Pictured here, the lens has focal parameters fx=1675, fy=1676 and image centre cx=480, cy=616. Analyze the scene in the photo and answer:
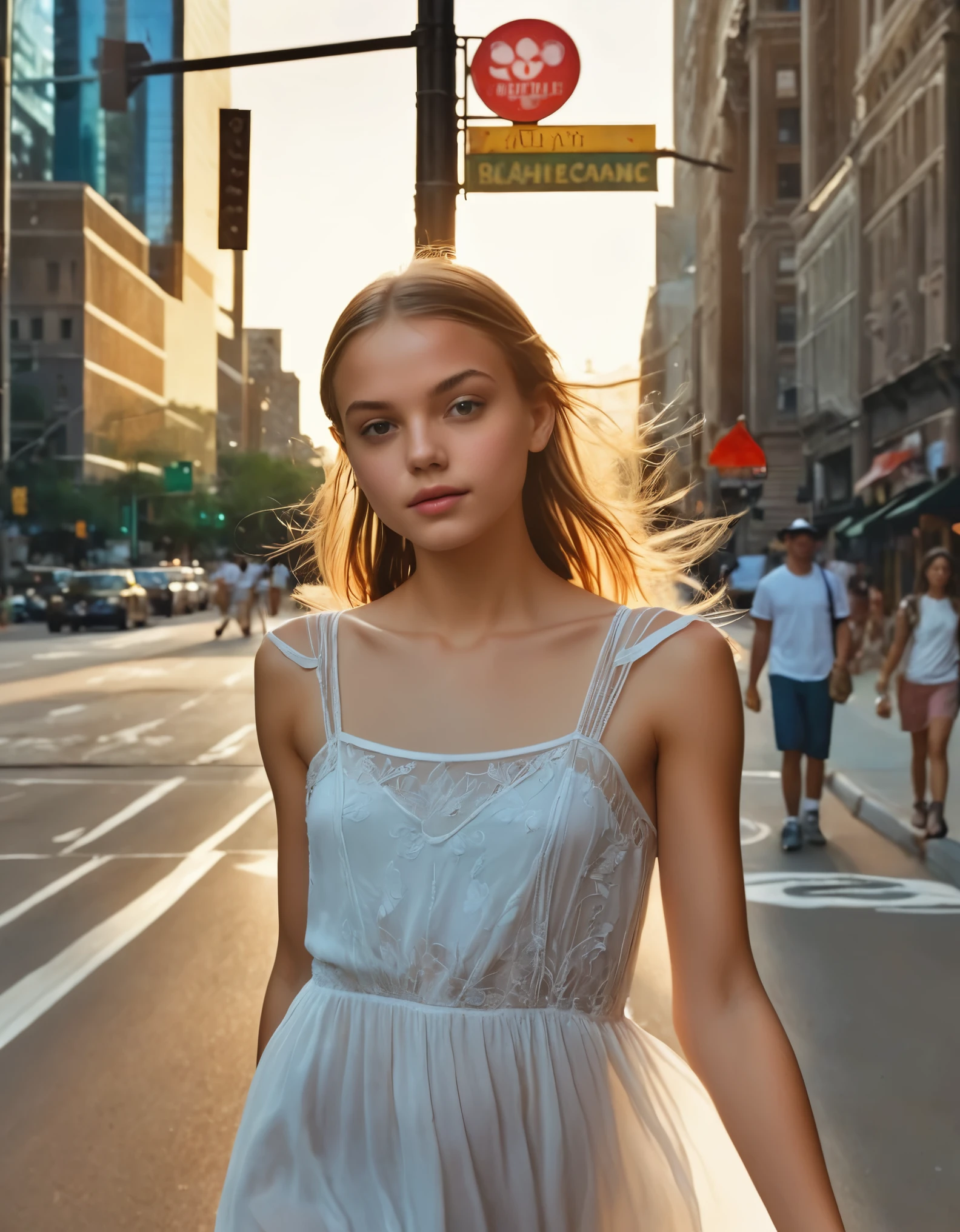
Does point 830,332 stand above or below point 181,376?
below

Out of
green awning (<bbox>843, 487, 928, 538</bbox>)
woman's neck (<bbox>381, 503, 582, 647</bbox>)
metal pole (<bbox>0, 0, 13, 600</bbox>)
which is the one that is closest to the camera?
woman's neck (<bbox>381, 503, 582, 647</bbox>)

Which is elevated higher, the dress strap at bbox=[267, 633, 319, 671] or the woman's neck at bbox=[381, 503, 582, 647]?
the woman's neck at bbox=[381, 503, 582, 647]

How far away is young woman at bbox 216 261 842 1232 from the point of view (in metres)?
1.75

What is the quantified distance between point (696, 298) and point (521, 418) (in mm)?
95826

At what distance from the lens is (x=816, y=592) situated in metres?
9.93

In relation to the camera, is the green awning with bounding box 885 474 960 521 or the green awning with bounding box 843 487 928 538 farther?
the green awning with bounding box 843 487 928 538

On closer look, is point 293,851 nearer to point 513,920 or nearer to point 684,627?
point 513,920

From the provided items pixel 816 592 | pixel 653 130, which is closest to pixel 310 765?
pixel 816 592

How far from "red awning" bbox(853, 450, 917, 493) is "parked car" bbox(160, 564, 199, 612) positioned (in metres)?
28.1

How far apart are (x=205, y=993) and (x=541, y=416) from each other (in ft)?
15.0

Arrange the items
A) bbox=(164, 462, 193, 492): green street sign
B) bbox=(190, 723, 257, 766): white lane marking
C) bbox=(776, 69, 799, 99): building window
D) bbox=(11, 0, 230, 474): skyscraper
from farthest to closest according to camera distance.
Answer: bbox=(11, 0, 230, 474): skyscraper < bbox=(164, 462, 193, 492): green street sign < bbox=(776, 69, 799, 99): building window < bbox=(190, 723, 257, 766): white lane marking

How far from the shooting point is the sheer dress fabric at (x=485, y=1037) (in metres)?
1.75

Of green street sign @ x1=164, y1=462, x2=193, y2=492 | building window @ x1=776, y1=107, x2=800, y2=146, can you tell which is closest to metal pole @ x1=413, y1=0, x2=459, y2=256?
building window @ x1=776, y1=107, x2=800, y2=146

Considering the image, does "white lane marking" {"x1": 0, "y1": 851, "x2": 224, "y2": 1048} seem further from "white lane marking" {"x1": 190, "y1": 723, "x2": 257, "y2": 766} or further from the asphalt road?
"white lane marking" {"x1": 190, "y1": 723, "x2": 257, "y2": 766}
